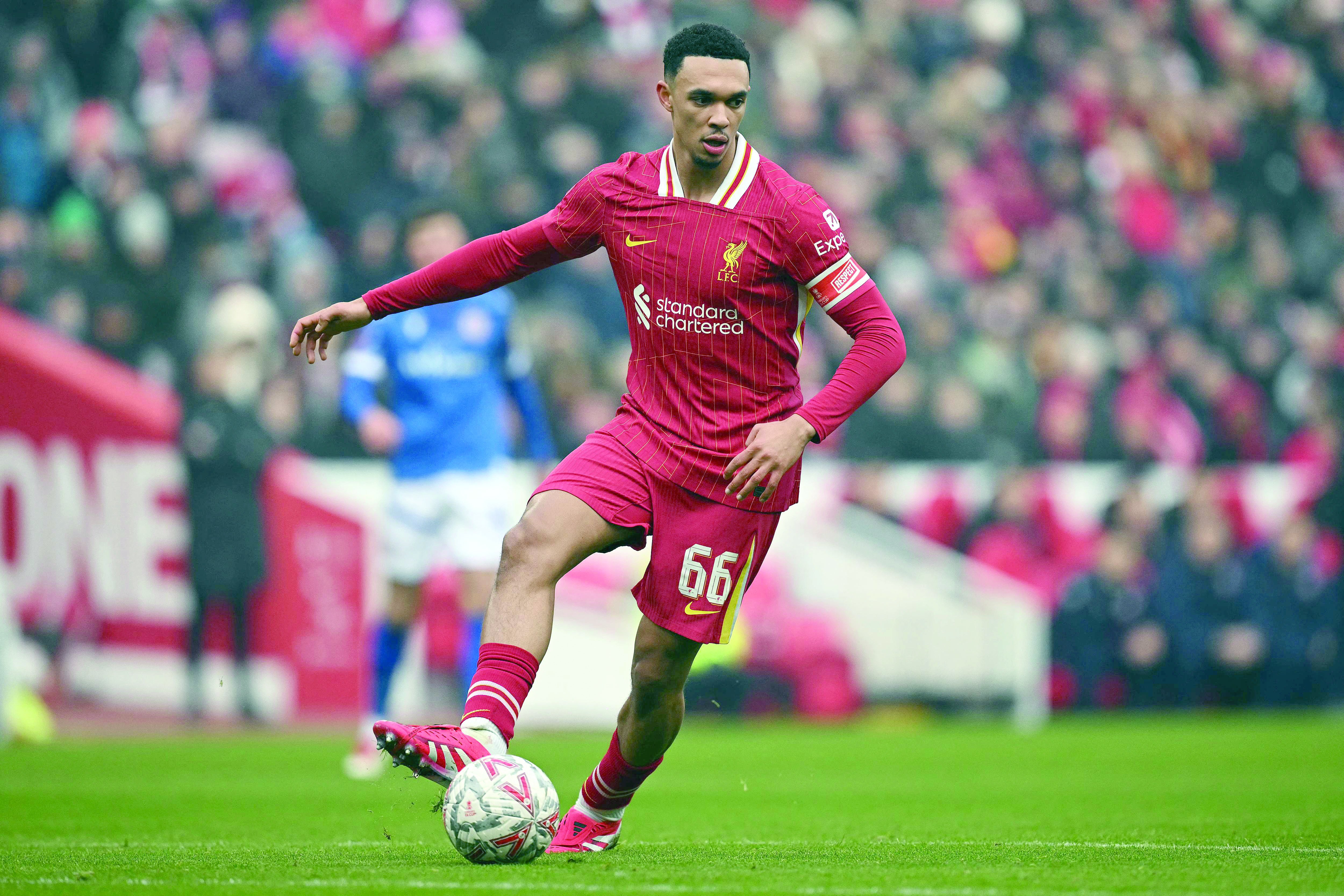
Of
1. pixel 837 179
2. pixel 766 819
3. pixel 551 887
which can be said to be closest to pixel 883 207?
pixel 837 179

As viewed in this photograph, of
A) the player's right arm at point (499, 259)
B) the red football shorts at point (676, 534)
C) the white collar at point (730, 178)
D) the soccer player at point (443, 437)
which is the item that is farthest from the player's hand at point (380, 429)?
the white collar at point (730, 178)

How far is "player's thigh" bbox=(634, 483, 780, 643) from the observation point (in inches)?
200

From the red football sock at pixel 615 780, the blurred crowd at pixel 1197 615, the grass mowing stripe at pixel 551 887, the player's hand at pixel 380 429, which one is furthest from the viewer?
the blurred crowd at pixel 1197 615

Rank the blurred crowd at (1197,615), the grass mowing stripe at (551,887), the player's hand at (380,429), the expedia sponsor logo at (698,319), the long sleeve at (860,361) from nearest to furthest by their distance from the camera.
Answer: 1. the grass mowing stripe at (551,887)
2. the long sleeve at (860,361)
3. the expedia sponsor logo at (698,319)
4. the player's hand at (380,429)
5. the blurred crowd at (1197,615)

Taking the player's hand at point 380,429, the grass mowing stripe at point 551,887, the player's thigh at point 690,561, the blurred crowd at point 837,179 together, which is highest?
the blurred crowd at point 837,179

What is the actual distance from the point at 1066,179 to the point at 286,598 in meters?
9.48

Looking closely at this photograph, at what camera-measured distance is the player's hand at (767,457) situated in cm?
476

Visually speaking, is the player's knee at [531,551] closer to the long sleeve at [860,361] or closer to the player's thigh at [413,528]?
the long sleeve at [860,361]

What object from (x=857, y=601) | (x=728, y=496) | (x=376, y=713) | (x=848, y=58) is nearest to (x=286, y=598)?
(x=376, y=713)

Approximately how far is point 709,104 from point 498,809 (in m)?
2.04

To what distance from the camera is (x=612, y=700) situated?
488 inches

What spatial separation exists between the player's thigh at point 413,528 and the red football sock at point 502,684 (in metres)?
4.27

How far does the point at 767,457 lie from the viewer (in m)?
4.77

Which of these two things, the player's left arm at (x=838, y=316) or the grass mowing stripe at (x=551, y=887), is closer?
the grass mowing stripe at (x=551, y=887)
